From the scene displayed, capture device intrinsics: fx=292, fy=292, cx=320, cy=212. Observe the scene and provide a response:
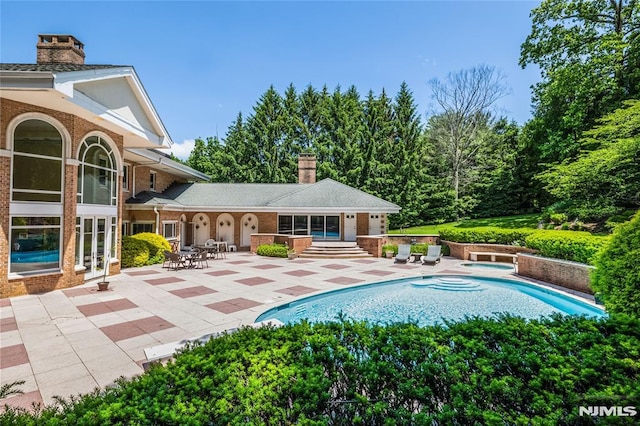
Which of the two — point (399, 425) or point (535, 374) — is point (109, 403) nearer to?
point (399, 425)

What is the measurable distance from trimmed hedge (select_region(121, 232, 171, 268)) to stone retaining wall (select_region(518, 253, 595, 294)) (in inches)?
712

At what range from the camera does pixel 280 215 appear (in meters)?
22.2

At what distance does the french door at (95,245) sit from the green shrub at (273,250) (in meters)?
8.62

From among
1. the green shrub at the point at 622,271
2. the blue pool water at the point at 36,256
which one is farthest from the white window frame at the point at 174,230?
the green shrub at the point at 622,271

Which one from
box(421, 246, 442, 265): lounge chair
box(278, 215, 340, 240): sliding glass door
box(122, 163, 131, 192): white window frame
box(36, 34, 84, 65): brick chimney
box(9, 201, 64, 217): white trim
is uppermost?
box(36, 34, 84, 65): brick chimney

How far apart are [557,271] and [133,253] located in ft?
62.3

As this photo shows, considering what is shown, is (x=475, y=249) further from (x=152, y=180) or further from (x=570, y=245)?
(x=152, y=180)

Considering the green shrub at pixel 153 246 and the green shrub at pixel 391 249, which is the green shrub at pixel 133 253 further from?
the green shrub at pixel 391 249

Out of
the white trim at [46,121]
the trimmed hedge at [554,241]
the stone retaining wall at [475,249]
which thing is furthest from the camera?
the stone retaining wall at [475,249]

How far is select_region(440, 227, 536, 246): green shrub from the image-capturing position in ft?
55.2

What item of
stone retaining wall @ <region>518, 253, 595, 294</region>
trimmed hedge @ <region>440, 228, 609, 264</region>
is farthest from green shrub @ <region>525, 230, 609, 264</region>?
stone retaining wall @ <region>518, 253, 595, 294</region>

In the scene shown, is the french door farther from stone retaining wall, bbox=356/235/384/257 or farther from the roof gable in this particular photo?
stone retaining wall, bbox=356/235/384/257

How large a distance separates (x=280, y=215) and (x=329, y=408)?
1987 centimetres

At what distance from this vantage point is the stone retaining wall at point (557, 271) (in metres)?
10.2
